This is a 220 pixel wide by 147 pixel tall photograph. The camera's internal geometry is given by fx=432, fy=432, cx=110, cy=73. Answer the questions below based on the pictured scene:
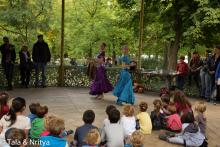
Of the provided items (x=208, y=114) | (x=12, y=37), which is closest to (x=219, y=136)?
(x=208, y=114)

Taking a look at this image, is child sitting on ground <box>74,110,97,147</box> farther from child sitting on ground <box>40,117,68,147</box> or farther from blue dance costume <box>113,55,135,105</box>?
blue dance costume <box>113,55,135,105</box>

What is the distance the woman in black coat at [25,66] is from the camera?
15.5 metres

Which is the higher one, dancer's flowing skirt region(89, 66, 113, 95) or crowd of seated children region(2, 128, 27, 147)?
dancer's flowing skirt region(89, 66, 113, 95)

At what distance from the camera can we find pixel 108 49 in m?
35.1

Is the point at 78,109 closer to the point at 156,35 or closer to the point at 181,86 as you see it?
the point at 181,86

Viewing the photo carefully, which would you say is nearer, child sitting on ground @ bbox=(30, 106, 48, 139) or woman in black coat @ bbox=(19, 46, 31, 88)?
child sitting on ground @ bbox=(30, 106, 48, 139)

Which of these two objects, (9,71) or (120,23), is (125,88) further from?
(120,23)

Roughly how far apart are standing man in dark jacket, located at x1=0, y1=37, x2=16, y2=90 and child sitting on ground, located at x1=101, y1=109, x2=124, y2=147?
8273 mm

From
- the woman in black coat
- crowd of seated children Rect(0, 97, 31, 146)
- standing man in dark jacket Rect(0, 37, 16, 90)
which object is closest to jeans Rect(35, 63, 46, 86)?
the woman in black coat

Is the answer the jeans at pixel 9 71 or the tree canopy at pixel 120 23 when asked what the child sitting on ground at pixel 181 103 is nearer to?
the jeans at pixel 9 71

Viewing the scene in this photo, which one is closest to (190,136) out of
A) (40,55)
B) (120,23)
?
(40,55)

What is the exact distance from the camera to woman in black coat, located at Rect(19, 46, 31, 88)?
15.5 metres

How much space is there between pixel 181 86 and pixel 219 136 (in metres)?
6.48

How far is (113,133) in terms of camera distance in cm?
729
